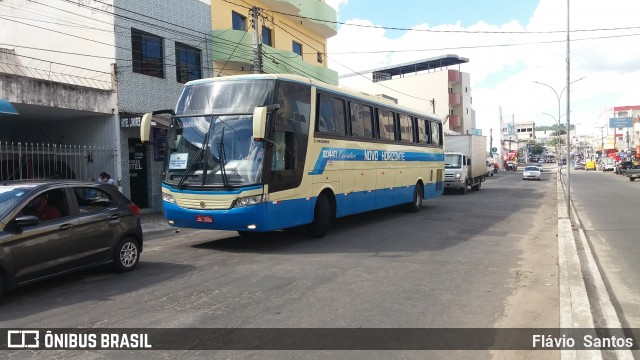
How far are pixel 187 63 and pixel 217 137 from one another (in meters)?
11.5

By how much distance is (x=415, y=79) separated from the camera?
69.5 meters

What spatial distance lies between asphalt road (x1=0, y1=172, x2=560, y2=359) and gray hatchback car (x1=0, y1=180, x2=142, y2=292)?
0.36 m

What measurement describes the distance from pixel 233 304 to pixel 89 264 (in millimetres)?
2588

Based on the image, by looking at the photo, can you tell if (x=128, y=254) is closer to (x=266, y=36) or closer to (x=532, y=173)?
(x=266, y=36)

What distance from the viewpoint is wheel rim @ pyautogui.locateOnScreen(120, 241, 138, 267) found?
299 inches

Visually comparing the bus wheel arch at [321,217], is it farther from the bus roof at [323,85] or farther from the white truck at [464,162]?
the white truck at [464,162]

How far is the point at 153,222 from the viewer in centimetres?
1527

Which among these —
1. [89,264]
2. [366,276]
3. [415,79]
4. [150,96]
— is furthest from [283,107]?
[415,79]

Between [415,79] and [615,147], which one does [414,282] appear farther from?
[615,147]

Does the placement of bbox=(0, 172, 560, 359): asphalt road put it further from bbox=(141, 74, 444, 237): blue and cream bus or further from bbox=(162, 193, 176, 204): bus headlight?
bbox=(162, 193, 176, 204): bus headlight

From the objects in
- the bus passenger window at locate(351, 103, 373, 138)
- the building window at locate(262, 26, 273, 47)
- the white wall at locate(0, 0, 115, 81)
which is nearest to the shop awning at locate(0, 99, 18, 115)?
the white wall at locate(0, 0, 115, 81)

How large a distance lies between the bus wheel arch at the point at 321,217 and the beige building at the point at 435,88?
56.0 meters

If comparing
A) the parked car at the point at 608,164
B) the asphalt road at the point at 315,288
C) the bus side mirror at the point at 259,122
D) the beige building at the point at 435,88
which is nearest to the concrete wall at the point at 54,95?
the asphalt road at the point at 315,288

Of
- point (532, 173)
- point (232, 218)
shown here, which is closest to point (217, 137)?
point (232, 218)
